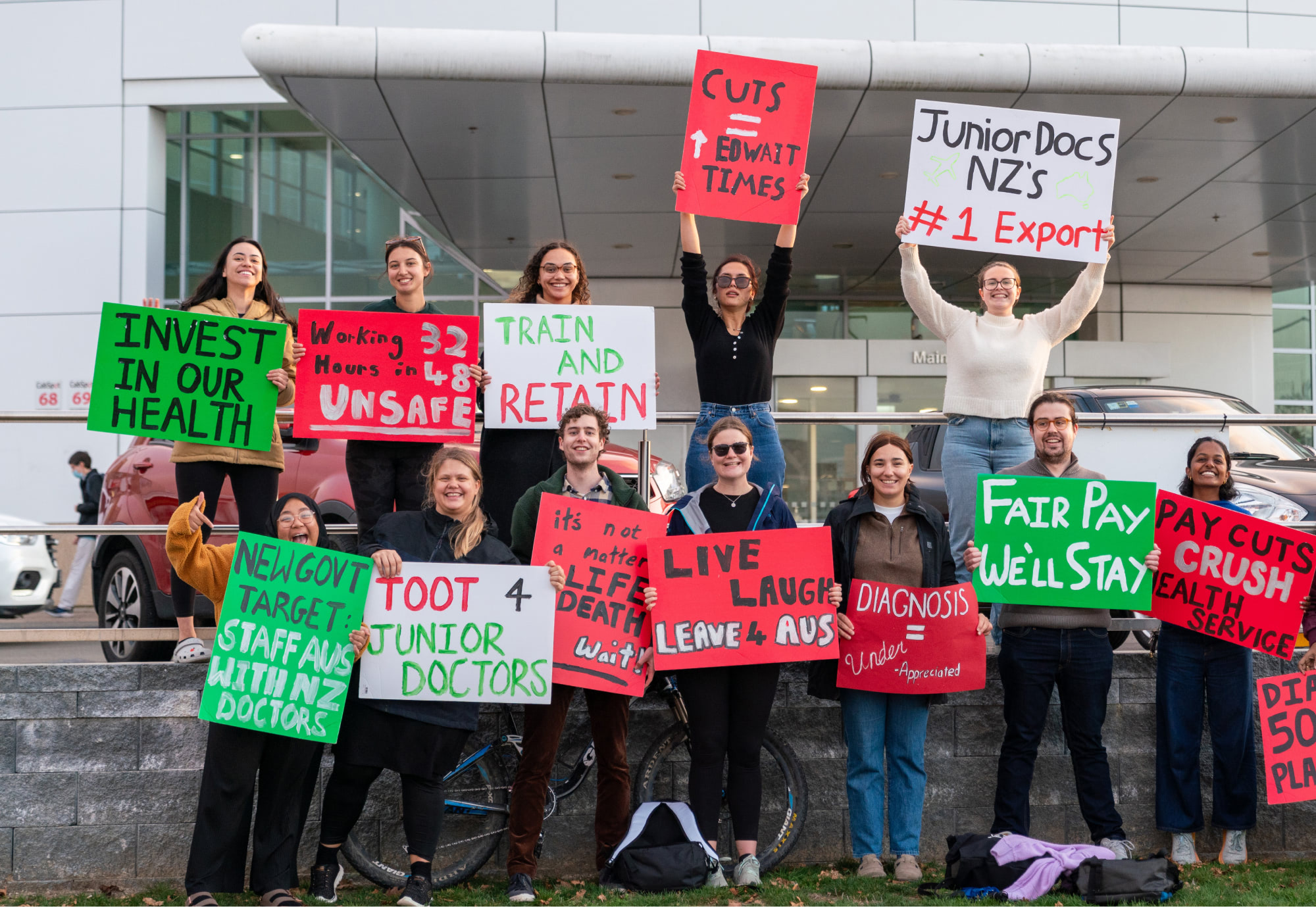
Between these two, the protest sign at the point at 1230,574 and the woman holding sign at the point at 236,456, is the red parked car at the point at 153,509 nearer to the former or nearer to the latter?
the woman holding sign at the point at 236,456

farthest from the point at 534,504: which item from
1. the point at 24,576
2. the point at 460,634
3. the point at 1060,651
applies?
the point at 24,576

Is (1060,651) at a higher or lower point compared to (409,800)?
higher

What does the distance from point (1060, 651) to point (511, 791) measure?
8.87 ft

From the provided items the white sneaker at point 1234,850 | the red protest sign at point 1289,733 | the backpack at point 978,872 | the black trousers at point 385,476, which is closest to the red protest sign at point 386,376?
the black trousers at point 385,476

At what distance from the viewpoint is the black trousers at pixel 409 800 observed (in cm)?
495

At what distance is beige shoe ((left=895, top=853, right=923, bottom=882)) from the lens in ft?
17.7

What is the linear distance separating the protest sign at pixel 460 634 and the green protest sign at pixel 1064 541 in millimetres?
2097

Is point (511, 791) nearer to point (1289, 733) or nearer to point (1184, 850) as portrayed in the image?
point (1184, 850)

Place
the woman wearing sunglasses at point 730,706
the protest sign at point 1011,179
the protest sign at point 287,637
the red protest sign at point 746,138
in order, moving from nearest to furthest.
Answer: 1. the protest sign at point 287,637
2. the woman wearing sunglasses at point 730,706
3. the red protest sign at point 746,138
4. the protest sign at point 1011,179

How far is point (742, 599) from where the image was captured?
518 cm

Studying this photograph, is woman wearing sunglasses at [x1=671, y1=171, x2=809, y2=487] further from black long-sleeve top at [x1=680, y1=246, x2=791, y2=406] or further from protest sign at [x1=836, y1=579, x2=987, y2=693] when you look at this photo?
protest sign at [x1=836, y1=579, x2=987, y2=693]

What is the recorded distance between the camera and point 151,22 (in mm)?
17812

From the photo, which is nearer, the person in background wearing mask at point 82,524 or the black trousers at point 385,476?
the black trousers at point 385,476

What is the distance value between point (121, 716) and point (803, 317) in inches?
649
